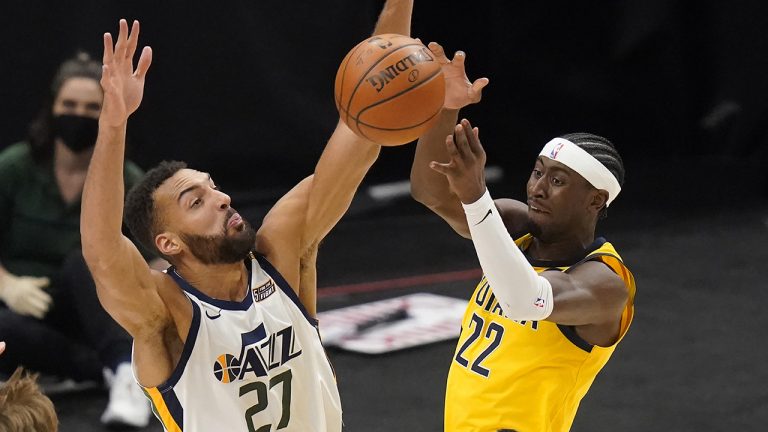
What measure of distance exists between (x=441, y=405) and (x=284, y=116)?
3.76 meters

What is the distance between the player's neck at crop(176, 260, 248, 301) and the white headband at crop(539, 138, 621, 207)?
3.00 ft

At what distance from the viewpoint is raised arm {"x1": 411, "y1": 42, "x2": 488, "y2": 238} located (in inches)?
134

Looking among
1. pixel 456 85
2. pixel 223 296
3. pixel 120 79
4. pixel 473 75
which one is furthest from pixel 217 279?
pixel 473 75

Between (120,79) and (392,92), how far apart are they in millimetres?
696

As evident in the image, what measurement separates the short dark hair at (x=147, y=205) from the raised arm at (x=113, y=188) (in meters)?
0.25

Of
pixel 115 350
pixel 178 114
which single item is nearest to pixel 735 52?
pixel 178 114

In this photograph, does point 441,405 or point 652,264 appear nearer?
point 441,405

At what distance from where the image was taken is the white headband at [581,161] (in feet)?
10.9

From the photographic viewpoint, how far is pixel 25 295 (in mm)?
5078

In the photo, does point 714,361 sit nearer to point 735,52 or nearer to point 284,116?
point 284,116

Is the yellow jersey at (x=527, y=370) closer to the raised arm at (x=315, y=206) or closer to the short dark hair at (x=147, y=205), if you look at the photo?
the raised arm at (x=315, y=206)

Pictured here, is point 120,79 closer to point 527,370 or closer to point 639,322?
point 527,370

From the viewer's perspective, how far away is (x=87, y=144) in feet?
17.1

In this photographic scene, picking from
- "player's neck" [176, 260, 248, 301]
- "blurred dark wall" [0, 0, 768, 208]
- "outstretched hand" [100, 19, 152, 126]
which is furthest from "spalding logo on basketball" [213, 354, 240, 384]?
"blurred dark wall" [0, 0, 768, 208]
